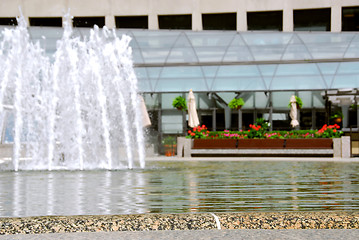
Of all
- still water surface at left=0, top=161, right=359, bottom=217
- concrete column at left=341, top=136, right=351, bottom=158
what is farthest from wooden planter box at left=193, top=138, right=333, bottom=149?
still water surface at left=0, top=161, right=359, bottom=217

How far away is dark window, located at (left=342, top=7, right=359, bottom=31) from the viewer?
40.8m

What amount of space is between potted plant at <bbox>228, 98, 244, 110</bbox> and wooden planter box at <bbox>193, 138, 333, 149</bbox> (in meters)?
5.73

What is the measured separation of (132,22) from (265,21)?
980 centimetres

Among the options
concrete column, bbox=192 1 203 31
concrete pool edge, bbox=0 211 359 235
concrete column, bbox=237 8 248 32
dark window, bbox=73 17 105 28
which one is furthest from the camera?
dark window, bbox=73 17 105 28

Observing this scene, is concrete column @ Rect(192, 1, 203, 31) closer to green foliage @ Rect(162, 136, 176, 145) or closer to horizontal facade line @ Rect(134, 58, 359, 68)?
horizontal facade line @ Rect(134, 58, 359, 68)

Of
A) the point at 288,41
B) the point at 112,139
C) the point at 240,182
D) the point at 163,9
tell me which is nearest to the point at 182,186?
the point at 240,182

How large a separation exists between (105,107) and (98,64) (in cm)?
156

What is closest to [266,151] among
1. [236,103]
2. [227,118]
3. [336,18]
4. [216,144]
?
[216,144]

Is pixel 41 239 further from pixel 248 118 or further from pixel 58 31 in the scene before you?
pixel 58 31

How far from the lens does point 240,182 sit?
10.6 meters

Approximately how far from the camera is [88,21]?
42.6 meters

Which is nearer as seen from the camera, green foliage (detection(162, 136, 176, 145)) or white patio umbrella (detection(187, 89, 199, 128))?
white patio umbrella (detection(187, 89, 199, 128))

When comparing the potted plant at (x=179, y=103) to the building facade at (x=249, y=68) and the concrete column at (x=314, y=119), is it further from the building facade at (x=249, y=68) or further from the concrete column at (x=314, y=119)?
the concrete column at (x=314, y=119)

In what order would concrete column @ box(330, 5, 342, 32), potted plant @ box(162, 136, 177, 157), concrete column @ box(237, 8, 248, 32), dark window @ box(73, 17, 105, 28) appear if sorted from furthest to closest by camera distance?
dark window @ box(73, 17, 105, 28) < concrete column @ box(237, 8, 248, 32) < concrete column @ box(330, 5, 342, 32) < potted plant @ box(162, 136, 177, 157)
